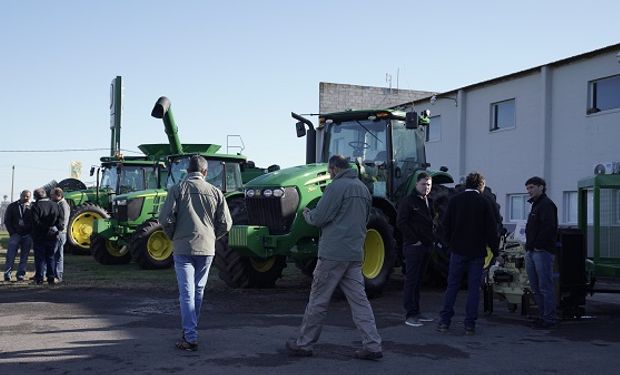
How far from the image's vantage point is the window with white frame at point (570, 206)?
19203 millimetres

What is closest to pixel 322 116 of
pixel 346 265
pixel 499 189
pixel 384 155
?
pixel 384 155

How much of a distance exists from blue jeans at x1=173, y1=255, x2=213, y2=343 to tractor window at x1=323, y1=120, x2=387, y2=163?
522 centimetres

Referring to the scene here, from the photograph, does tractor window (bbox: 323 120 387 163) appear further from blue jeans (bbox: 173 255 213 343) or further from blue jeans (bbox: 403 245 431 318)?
blue jeans (bbox: 173 255 213 343)

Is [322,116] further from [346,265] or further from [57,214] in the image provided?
[346,265]

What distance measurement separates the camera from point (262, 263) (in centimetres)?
1159

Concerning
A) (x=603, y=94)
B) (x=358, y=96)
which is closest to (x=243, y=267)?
(x=603, y=94)

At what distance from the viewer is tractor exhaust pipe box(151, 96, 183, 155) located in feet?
52.7

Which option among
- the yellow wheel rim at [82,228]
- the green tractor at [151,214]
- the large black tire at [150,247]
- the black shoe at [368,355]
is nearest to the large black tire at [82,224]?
the yellow wheel rim at [82,228]

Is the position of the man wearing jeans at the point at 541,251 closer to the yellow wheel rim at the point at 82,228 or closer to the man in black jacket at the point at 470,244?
the man in black jacket at the point at 470,244

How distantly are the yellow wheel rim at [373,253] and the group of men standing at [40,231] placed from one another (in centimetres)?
530

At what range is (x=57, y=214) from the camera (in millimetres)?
12336

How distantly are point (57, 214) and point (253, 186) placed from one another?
145 inches

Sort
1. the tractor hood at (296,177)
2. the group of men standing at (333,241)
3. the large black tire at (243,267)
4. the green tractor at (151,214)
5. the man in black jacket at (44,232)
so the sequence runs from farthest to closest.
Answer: the green tractor at (151,214)
the man in black jacket at (44,232)
the large black tire at (243,267)
the tractor hood at (296,177)
the group of men standing at (333,241)

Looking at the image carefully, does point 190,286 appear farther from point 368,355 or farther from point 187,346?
point 368,355
